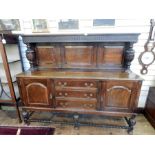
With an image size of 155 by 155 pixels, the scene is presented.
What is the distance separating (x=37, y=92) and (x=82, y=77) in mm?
705

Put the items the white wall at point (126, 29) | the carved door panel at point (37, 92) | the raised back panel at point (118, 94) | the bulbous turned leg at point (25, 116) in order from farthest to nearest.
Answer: the bulbous turned leg at point (25, 116)
the white wall at point (126, 29)
the carved door panel at point (37, 92)
the raised back panel at point (118, 94)

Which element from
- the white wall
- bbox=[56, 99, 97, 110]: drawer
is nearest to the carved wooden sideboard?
bbox=[56, 99, 97, 110]: drawer

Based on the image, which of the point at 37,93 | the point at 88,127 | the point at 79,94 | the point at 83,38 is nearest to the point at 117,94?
the point at 79,94

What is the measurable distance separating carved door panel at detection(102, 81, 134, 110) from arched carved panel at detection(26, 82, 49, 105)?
84 centimetres

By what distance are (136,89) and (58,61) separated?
124 centimetres

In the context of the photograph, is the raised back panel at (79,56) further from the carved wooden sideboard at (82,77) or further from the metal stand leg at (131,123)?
the metal stand leg at (131,123)

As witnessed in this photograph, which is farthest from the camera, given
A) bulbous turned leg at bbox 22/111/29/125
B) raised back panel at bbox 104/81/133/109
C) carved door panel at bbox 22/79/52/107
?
bulbous turned leg at bbox 22/111/29/125

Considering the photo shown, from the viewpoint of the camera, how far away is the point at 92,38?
177 cm

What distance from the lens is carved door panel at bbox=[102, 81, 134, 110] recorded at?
1620mm

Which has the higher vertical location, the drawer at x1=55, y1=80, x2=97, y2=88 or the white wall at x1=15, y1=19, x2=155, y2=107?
the white wall at x1=15, y1=19, x2=155, y2=107

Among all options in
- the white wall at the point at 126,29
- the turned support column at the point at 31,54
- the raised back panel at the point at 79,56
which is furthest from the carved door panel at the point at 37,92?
the white wall at the point at 126,29

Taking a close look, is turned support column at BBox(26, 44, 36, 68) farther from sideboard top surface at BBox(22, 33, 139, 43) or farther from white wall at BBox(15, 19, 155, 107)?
white wall at BBox(15, 19, 155, 107)

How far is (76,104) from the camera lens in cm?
180

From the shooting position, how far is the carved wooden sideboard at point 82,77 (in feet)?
5.46
